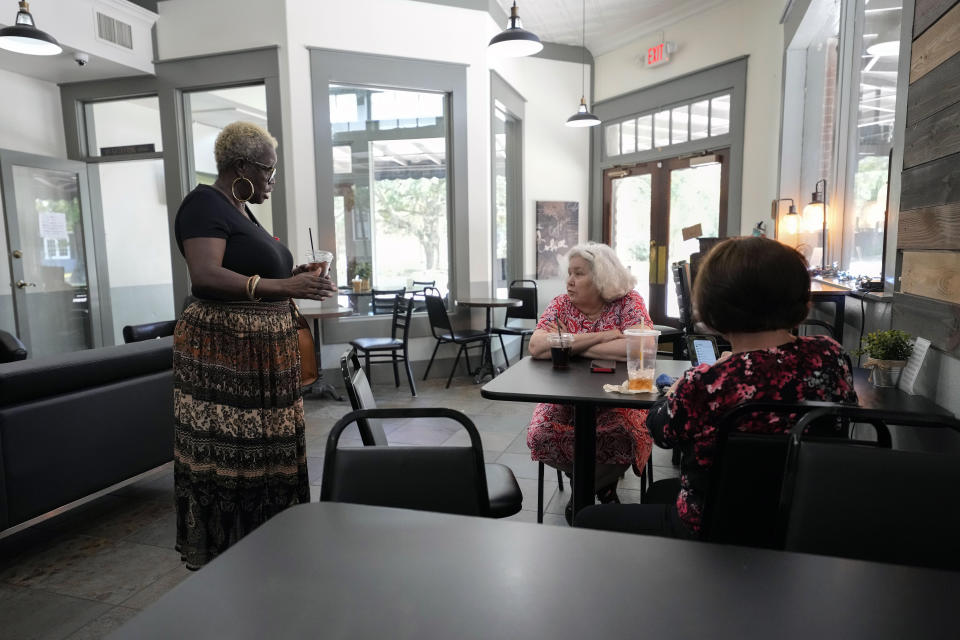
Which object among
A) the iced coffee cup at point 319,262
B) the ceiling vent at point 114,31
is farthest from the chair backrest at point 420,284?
the iced coffee cup at point 319,262

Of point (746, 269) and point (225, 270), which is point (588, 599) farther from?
point (225, 270)

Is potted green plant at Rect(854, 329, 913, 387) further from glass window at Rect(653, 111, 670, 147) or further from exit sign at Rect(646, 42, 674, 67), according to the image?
exit sign at Rect(646, 42, 674, 67)

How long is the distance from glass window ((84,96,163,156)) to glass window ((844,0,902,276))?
6.18 m

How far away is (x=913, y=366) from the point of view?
6.09 ft

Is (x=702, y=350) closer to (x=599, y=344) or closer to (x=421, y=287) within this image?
(x=599, y=344)

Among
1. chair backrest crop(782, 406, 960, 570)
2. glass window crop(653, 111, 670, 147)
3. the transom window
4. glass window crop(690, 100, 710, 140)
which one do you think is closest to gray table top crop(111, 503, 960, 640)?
chair backrest crop(782, 406, 960, 570)

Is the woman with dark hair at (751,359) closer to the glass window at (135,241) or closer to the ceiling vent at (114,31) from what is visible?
the ceiling vent at (114,31)

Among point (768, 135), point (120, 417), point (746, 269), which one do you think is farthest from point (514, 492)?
point (768, 135)

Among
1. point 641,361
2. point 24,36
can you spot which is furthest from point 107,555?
point 24,36

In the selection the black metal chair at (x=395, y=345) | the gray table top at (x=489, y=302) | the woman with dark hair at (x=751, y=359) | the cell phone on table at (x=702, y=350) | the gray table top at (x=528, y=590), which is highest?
the woman with dark hair at (x=751, y=359)

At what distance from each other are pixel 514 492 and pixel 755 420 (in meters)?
0.91

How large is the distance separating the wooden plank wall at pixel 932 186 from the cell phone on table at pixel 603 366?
1.02 metres

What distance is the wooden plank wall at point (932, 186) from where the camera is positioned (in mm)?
1643

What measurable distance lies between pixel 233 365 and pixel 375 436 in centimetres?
52
